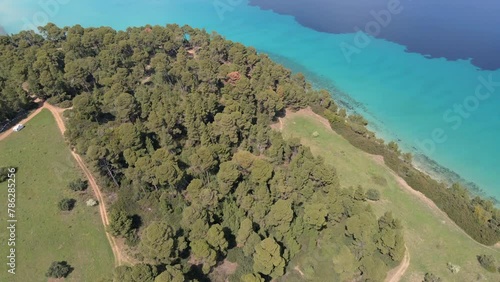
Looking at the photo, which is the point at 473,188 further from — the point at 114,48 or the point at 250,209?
the point at 114,48

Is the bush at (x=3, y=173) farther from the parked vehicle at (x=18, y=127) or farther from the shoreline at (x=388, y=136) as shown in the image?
the shoreline at (x=388, y=136)

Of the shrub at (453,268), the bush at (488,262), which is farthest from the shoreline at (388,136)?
the shrub at (453,268)

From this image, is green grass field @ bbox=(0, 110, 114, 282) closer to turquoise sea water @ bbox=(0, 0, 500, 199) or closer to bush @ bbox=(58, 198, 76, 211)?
bush @ bbox=(58, 198, 76, 211)

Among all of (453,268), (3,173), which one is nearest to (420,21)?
(453,268)

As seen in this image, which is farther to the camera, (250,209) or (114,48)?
(114,48)

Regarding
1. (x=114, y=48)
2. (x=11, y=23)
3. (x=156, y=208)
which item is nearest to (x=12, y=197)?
(x=156, y=208)
